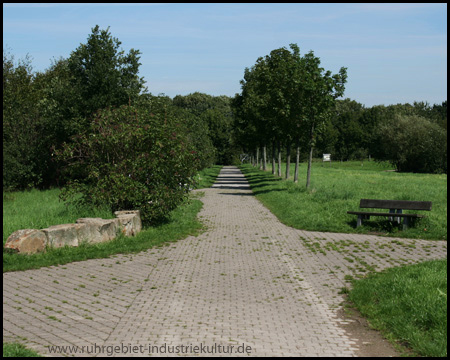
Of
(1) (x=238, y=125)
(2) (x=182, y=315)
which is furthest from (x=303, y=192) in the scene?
(1) (x=238, y=125)

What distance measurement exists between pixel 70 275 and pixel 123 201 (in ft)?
18.6

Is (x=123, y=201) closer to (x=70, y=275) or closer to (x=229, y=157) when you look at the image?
(x=70, y=275)

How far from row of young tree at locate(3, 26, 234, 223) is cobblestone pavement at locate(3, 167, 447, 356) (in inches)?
104

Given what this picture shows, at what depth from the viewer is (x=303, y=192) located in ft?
80.2

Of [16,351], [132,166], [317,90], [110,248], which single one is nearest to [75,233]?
[110,248]

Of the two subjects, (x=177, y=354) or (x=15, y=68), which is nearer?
(x=177, y=354)

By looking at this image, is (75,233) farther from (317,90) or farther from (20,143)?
(20,143)

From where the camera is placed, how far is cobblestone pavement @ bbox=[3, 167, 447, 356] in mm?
5684

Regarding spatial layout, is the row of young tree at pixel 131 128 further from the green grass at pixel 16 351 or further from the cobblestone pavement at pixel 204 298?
the green grass at pixel 16 351

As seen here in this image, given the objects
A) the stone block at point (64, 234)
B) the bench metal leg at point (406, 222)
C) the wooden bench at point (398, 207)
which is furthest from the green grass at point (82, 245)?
the bench metal leg at point (406, 222)

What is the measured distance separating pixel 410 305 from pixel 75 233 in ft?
24.2

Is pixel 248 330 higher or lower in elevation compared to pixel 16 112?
lower

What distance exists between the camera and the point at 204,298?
7.69 metres

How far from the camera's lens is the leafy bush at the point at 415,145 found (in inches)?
2222
